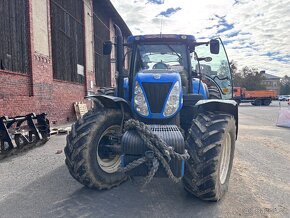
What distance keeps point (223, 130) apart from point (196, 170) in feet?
2.07

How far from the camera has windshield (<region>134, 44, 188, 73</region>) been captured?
192 inches

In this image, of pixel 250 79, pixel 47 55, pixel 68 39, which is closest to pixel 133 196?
pixel 47 55

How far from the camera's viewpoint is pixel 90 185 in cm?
379

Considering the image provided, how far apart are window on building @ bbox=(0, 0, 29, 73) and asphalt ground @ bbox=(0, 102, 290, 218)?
4605 millimetres

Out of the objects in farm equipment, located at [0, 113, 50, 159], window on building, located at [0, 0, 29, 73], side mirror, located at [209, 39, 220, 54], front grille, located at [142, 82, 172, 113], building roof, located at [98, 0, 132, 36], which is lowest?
farm equipment, located at [0, 113, 50, 159]

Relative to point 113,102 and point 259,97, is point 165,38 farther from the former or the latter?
point 259,97

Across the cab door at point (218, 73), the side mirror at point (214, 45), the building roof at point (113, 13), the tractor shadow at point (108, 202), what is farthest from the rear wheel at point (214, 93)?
the building roof at point (113, 13)

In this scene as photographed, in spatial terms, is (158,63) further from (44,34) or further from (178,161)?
(44,34)

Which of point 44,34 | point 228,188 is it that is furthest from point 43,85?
point 228,188

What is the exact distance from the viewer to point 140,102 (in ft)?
12.9

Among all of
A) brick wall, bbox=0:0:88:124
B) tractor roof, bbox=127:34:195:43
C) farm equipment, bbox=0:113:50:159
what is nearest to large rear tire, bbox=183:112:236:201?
tractor roof, bbox=127:34:195:43

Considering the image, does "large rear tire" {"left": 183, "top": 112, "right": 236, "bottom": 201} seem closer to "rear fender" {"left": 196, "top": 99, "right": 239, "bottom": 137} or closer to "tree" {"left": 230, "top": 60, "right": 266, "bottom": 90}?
"rear fender" {"left": 196, "top": 99, "right": 239, "bottom": 137}

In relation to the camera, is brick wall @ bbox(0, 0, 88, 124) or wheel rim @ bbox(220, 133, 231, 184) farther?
brick wall @ bbox(0, 0, 88, 124)

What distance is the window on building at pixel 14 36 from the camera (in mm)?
8586
